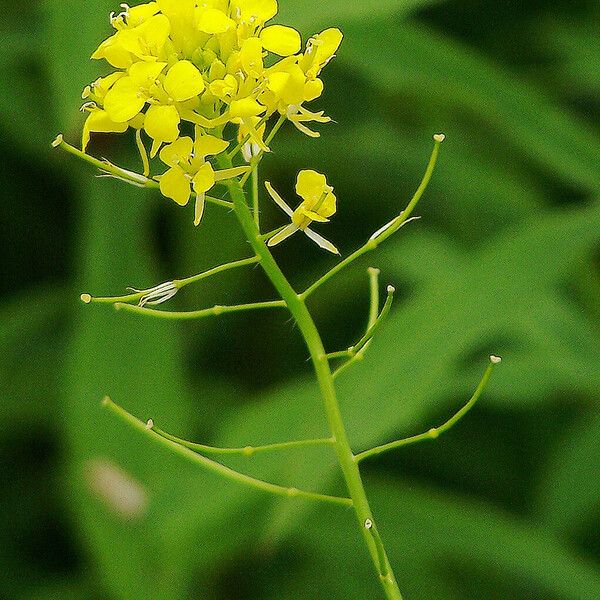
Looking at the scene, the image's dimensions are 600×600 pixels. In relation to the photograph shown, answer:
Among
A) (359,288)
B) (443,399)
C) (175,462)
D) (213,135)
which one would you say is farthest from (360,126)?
(213,135)

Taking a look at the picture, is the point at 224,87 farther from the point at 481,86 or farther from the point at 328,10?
the point at 481,86

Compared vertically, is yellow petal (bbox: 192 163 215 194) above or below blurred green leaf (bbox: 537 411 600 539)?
above

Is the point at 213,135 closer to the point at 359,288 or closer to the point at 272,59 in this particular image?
the point at 272,59

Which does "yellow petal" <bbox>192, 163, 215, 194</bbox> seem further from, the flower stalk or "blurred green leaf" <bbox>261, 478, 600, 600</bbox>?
"blurred green leaf" <bbox>261, 478, 600, 600</bbox>

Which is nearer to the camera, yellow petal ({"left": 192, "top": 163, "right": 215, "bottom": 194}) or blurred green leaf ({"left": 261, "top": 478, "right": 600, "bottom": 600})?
yellow petal ({"left": 192, "top": 163, "right": 215, "bottom": 194})

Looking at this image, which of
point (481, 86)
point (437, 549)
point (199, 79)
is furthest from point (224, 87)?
point (437, 549)

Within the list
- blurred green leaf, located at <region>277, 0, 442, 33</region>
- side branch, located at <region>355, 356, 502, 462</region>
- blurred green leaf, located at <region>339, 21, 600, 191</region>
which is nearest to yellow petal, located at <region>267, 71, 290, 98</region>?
side branch, located at <region>355, 356, 502, 462</region>

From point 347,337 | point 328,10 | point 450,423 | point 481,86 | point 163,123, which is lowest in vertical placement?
point 347,337
